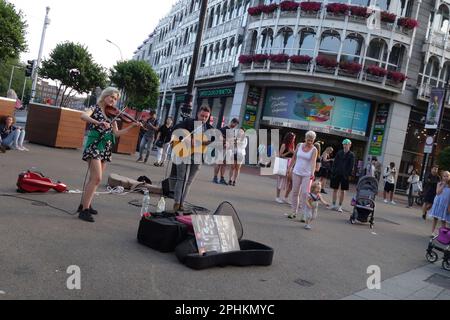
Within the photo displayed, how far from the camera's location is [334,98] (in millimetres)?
29312

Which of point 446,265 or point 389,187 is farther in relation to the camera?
point 389,187

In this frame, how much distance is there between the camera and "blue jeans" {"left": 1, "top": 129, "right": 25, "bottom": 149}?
12844 mm

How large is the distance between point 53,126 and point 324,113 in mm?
18092

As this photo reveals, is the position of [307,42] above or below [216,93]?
above

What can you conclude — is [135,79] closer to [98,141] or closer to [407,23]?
[407,23]

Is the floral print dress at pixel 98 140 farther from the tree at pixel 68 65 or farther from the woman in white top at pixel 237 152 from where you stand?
the tree at pixel 68 65

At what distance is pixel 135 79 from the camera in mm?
44188

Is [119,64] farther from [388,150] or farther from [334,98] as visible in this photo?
[388,150]

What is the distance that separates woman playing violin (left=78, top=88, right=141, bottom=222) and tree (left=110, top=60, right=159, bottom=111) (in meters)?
36.9

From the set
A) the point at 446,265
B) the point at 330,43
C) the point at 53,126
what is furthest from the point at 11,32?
the point at 446,265

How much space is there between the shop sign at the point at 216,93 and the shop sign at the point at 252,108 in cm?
231
